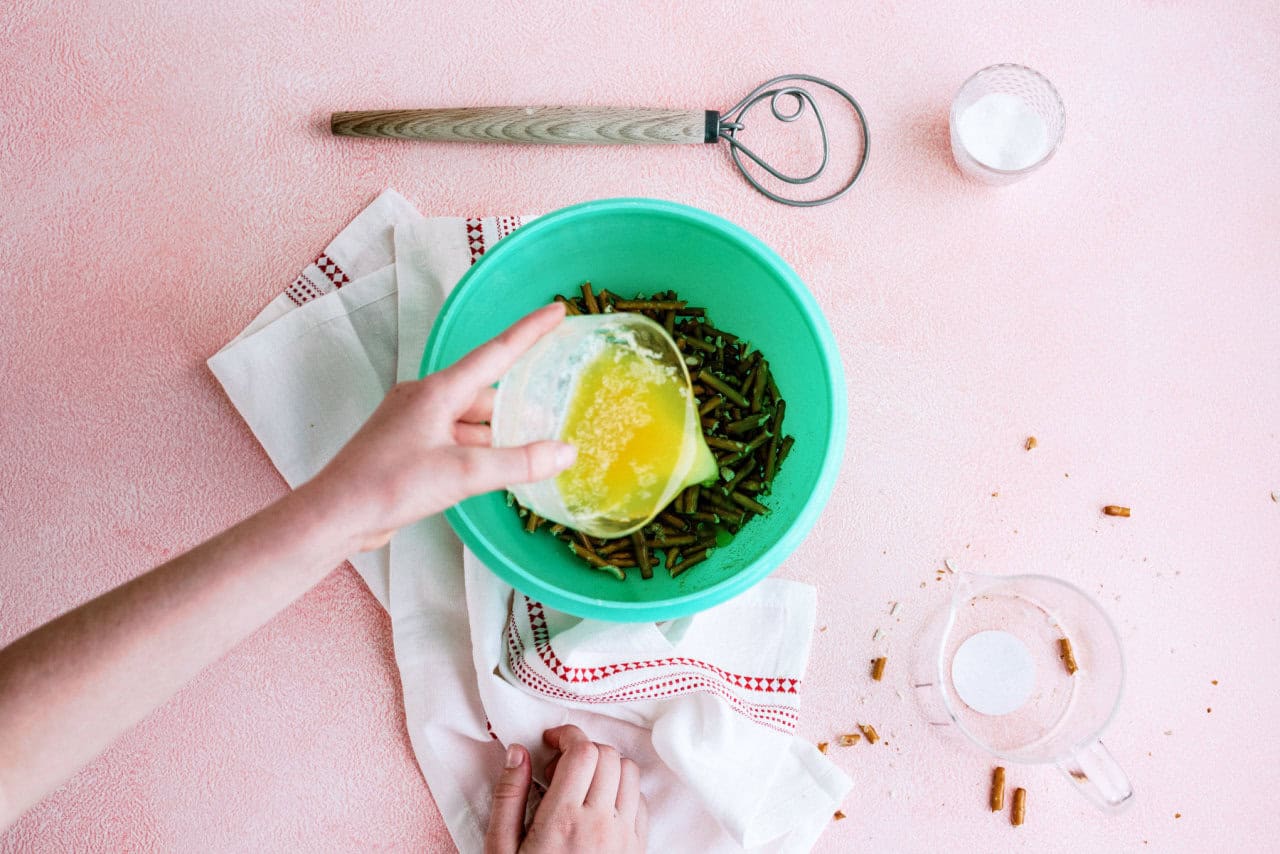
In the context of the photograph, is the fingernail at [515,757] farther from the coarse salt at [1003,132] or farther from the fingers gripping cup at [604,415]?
the coarse salt at [1003,132]

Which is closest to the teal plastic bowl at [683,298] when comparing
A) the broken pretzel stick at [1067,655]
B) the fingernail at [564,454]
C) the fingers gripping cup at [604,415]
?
the fingers gripping cup at [604,415]

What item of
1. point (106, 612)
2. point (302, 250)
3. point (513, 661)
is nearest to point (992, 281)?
point (513, 661)

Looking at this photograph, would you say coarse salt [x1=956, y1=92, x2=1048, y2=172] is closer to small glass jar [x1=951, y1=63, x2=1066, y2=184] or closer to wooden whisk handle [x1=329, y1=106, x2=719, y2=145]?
small glass jar [x1=951, y1=63, x2=1066, y2=184]

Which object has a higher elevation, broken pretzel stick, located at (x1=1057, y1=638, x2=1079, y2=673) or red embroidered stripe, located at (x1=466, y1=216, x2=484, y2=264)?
red embroidered stripe, located at (x1=466, y1=216, x2=484, y2=264)

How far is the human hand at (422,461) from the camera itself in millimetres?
720

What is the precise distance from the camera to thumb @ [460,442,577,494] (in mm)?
721

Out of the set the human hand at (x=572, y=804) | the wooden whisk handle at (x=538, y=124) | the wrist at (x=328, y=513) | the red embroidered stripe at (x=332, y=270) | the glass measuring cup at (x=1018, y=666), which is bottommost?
the human hand at (x=572, y=804)

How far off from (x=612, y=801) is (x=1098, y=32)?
4.00 ft

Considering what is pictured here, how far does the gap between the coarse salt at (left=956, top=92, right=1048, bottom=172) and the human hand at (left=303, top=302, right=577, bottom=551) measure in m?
0.77

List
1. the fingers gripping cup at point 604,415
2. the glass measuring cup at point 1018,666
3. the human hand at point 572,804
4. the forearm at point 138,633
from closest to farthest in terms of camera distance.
A: the forearm at point 138,633
the fingers gripping cup at point 604,415
the human hand at point 572,804
the glass measuring cup at point 1018,666

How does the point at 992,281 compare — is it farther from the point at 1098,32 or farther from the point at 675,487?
the point at 675,487

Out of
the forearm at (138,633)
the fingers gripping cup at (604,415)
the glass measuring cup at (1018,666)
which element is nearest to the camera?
the forearm at (138,633)

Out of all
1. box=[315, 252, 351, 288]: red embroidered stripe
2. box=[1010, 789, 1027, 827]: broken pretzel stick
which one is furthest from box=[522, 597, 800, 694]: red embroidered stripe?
box=[315, 252, 351, 288]: red embroidered stripe

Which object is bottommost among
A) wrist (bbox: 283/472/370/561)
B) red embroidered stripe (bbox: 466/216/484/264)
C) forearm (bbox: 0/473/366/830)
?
forearm (bbox: 0/473/366/830)
